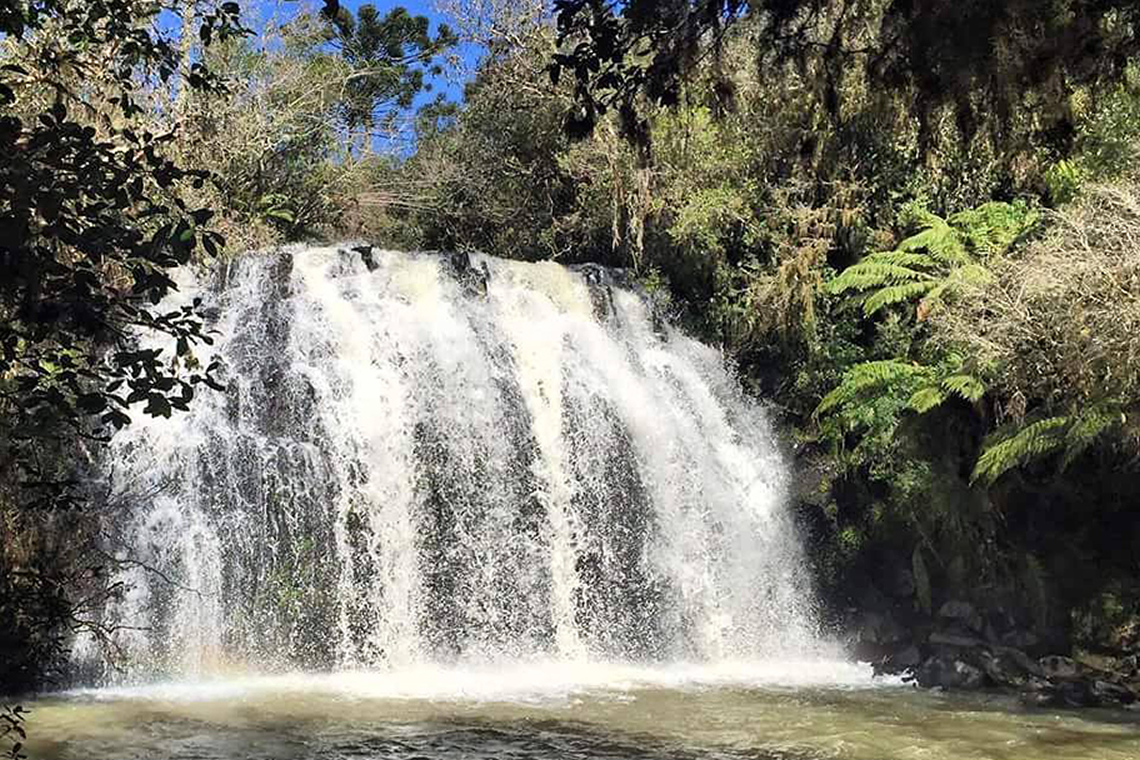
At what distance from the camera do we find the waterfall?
13.1 metres

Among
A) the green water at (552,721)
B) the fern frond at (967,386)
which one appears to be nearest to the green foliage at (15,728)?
the green water at (552,721)

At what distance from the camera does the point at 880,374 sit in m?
13.8

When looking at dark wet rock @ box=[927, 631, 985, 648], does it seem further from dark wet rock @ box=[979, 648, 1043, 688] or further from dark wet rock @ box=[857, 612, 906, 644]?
dark wet rock @ box=[857, 612, 906, 644]

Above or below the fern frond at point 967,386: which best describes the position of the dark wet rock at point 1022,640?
below

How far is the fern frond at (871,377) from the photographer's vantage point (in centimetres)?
1377

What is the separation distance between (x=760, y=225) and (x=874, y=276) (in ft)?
12.9

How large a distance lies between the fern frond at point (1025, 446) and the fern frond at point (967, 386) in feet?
2.02

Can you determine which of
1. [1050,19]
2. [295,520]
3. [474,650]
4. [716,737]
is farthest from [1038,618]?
[1050,19]

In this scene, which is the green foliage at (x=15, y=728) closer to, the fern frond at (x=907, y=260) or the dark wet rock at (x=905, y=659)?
the dark wet rock at (x=905, y=659)

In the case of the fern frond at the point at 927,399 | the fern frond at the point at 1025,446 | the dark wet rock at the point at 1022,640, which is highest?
the fern frond at the point at 927,399

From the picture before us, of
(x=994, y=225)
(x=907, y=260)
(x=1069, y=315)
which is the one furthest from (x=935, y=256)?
(x=1069, y=315)

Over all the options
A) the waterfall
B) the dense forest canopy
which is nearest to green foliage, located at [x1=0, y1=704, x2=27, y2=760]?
the dense forest canopy

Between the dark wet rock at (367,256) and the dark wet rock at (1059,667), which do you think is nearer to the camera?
the dark wet rock at (1059,667)

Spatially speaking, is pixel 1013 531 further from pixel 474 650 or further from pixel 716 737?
pixel 474 650
